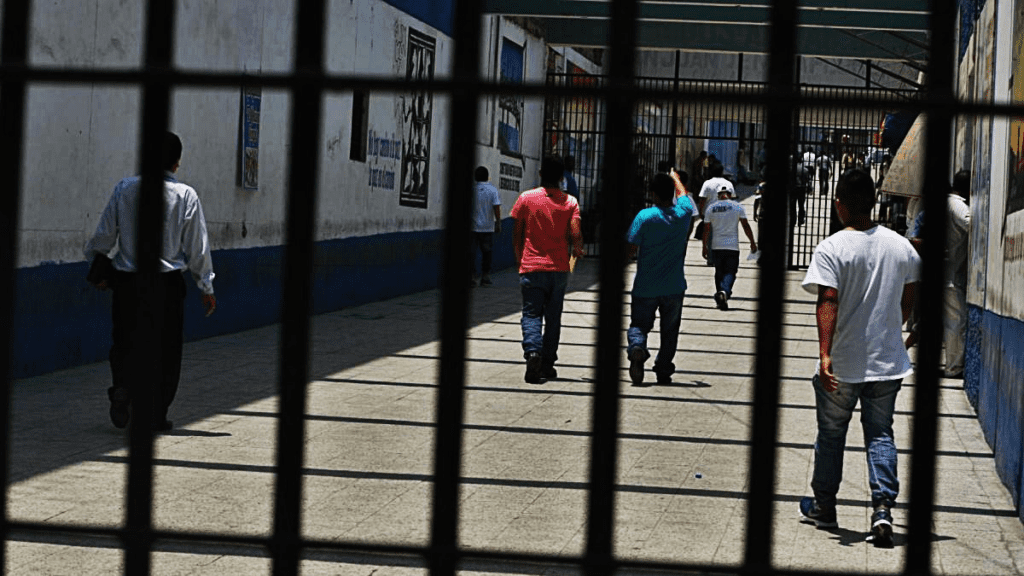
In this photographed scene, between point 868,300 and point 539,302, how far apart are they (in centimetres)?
541

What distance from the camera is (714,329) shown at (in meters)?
16.5

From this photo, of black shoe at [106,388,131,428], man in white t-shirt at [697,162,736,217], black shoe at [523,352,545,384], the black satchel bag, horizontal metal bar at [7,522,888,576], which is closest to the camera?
horizontal metal bar at [7,522,888,576]

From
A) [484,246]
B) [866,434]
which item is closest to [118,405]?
[866,434]

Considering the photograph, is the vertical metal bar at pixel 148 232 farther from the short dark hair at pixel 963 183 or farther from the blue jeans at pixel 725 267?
the blue jeans at pixel 725 267

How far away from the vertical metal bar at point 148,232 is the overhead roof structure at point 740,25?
16.7 m

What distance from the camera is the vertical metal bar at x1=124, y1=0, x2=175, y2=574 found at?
2.10 m

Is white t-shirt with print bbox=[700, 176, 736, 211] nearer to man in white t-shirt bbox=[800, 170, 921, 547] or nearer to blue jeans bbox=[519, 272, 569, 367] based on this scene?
blue jeans bbox=[519, 272, 569, 367]

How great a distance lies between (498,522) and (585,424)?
10.5ft

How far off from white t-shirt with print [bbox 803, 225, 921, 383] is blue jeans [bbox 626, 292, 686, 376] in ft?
17.1

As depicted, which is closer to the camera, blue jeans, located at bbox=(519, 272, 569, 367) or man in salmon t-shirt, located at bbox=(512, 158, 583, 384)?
man in salmon t-shirt, located at bbox=(512, 158, 583, 384)

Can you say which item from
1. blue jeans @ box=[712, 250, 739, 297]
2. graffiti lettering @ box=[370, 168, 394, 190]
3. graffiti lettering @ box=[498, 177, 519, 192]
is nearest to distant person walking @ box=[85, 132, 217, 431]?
graffiti lettering @ box=[370, 168, 394, 190]

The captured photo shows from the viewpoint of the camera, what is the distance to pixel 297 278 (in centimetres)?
208

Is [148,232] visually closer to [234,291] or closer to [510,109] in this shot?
[234,291]

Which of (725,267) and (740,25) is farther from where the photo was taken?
(740,25)
